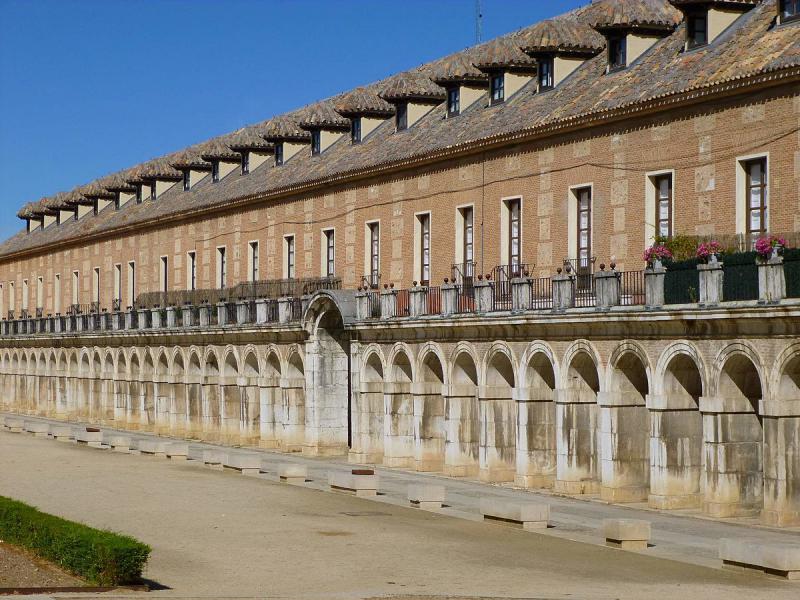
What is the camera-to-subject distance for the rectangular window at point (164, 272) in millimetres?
77938

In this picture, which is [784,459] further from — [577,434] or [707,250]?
[577,434]

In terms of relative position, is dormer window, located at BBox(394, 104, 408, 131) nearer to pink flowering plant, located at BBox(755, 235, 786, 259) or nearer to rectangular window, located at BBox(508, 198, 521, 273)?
rectangular window, located at BBox(508, 198, 521, 273)

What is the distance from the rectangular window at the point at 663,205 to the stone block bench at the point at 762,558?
1523 centimetres

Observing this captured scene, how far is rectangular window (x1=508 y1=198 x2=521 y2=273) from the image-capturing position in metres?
46.9

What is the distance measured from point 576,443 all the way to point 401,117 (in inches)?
864

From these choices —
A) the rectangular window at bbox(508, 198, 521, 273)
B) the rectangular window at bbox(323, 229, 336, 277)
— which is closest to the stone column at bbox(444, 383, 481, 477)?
the rectangular window at bbox(508, 198, 521, 273)

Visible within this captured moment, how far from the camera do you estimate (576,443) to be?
40.2 metres

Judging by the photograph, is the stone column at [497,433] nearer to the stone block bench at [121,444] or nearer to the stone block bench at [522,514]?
the stone block bench at [522,514]

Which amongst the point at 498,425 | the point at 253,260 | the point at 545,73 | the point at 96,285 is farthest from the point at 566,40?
the point at 96,285

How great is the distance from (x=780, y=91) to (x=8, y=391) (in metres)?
76.0

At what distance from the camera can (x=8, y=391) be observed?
10150 cm

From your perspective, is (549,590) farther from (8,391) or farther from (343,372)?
(8,391)

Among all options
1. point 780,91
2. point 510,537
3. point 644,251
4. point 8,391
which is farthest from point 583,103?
point 8,391

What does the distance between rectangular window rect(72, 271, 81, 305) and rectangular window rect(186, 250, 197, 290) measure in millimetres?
19232
